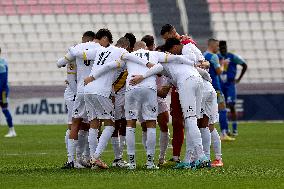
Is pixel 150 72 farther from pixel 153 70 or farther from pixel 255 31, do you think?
pixel 255 31

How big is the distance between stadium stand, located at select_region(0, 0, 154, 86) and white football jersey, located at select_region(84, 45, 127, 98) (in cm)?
2344

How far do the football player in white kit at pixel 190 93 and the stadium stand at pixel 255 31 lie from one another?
978 inches

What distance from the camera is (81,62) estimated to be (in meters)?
14.5

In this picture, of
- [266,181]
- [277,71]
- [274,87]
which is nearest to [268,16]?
[277,71]

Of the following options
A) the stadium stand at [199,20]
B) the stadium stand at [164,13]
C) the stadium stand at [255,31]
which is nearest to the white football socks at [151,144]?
the stadium stand at [255,31]

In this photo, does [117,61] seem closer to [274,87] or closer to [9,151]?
[9,151]

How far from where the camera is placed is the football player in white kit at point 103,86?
45.7 feet

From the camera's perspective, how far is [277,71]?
1564 inches

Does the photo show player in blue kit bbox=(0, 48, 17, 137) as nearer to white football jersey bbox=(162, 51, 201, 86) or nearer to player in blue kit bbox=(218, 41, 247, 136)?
player in blue kit bbox=(218, 41, 247, 136)

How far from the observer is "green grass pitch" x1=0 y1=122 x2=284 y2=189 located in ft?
36.9

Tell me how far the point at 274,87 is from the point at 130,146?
69.8 ft

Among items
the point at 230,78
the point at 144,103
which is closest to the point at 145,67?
the point at 144,103

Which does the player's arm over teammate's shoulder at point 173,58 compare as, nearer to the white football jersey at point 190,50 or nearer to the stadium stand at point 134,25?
→ the white football jersey at point 190,50

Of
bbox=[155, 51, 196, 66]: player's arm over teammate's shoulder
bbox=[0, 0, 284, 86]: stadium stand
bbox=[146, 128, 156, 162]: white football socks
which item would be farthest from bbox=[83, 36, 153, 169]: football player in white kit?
bbox=[0, 0, 284, 86]: stadium stand
